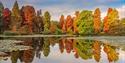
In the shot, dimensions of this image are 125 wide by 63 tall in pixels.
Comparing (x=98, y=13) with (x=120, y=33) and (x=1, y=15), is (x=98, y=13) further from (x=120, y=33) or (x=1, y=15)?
(x=1, y=15)

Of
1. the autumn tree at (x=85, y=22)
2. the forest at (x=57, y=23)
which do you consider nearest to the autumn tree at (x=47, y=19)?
the forest at (x=57, y=23)

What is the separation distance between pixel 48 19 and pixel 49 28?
3541mm

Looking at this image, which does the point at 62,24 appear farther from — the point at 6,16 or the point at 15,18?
the point at 6,16

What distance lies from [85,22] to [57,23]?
460 cm

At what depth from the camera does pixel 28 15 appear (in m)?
49.0

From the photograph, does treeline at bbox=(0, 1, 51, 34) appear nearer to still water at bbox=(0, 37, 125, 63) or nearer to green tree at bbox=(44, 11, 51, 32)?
green tree at bbox=(44, 11, 51, 32)

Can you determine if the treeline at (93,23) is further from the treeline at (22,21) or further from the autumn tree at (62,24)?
the treeline at (22,21)

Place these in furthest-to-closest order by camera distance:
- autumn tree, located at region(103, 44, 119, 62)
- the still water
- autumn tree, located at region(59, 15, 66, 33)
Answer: autumn tree, located at region(59, 15, 66, 33) < autumn tree, located at region(103, 44, 119, 62) < the still water

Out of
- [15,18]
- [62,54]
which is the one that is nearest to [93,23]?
[15,18]

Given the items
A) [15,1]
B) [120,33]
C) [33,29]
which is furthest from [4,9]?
[120,33]

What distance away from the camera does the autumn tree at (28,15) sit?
152 feet

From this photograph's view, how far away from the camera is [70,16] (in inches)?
2296

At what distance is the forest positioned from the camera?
44.6 metres

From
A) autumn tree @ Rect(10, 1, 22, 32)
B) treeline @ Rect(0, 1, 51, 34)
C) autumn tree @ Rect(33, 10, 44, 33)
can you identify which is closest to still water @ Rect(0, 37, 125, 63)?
autumn tree @ Rect(10, 1, 22, 32)
